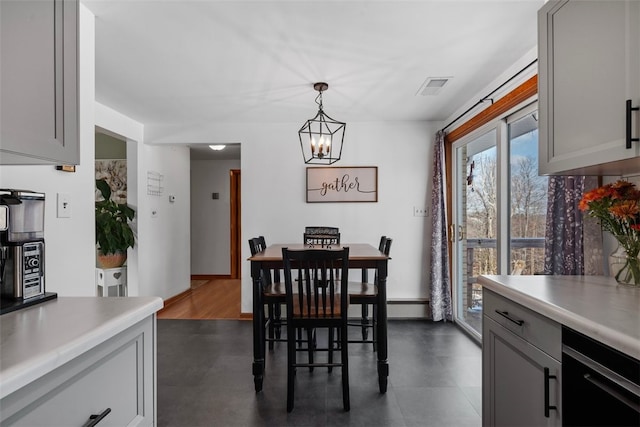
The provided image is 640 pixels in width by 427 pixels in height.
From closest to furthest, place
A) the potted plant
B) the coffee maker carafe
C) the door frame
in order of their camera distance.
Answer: the coffee maker carafe, the potted plant, the door frame

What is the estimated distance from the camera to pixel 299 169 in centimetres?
395

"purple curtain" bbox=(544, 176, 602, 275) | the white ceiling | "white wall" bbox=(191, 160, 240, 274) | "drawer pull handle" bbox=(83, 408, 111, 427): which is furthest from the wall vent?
"white wall" bbox=(191, 160, 240, 274)

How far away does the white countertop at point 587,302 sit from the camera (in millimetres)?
842

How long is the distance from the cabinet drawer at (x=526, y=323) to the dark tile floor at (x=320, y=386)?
3.16 ft

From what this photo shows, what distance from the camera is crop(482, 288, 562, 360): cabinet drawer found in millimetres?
1058

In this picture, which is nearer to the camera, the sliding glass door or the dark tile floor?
the dark tile floor

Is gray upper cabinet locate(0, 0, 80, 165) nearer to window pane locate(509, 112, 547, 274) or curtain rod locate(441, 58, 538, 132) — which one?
curtain rod locate(441, 58, 538, 132)

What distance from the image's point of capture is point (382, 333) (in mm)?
2309

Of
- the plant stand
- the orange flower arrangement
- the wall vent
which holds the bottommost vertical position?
the plant stand

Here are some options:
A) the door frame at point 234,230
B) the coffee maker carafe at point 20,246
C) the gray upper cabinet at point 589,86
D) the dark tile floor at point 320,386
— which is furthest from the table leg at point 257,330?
the door frame at point 234,230

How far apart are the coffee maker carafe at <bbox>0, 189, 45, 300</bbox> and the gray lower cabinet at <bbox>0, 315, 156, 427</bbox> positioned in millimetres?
392

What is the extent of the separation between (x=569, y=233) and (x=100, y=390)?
2.13 metres

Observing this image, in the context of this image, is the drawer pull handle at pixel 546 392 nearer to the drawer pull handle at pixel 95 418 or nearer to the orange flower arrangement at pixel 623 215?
the orange flower arrangement at pixel 623 215

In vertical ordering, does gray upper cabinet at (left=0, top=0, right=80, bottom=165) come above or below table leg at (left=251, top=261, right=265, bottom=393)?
above
